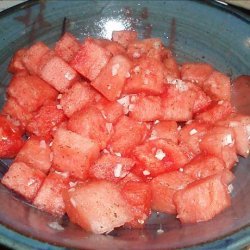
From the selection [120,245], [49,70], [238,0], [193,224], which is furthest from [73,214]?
[238,0]

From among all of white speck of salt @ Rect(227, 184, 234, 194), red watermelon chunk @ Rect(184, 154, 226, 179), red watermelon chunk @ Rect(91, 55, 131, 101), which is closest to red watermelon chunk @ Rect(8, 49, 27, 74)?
red watermelon chunk @ Rect(91, 55, 131, 101)

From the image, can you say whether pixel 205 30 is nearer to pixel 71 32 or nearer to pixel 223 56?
pixel 223 56

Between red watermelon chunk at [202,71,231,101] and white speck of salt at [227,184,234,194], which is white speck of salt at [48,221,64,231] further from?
red watermelon chunk at [202,71,231,101]

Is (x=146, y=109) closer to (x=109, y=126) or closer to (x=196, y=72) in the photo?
(x=109, y=126)

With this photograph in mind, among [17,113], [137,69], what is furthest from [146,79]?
[17,113]

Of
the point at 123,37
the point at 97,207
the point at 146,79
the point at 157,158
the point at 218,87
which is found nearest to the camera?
the point at 97,207

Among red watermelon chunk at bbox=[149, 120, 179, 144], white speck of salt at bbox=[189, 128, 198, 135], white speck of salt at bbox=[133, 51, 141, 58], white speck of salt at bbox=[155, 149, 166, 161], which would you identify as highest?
white speck of salt at bbox=[133, 51, 141, 58]

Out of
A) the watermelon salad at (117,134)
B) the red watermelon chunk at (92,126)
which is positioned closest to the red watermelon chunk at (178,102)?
the watermelon salad at (117,134)
